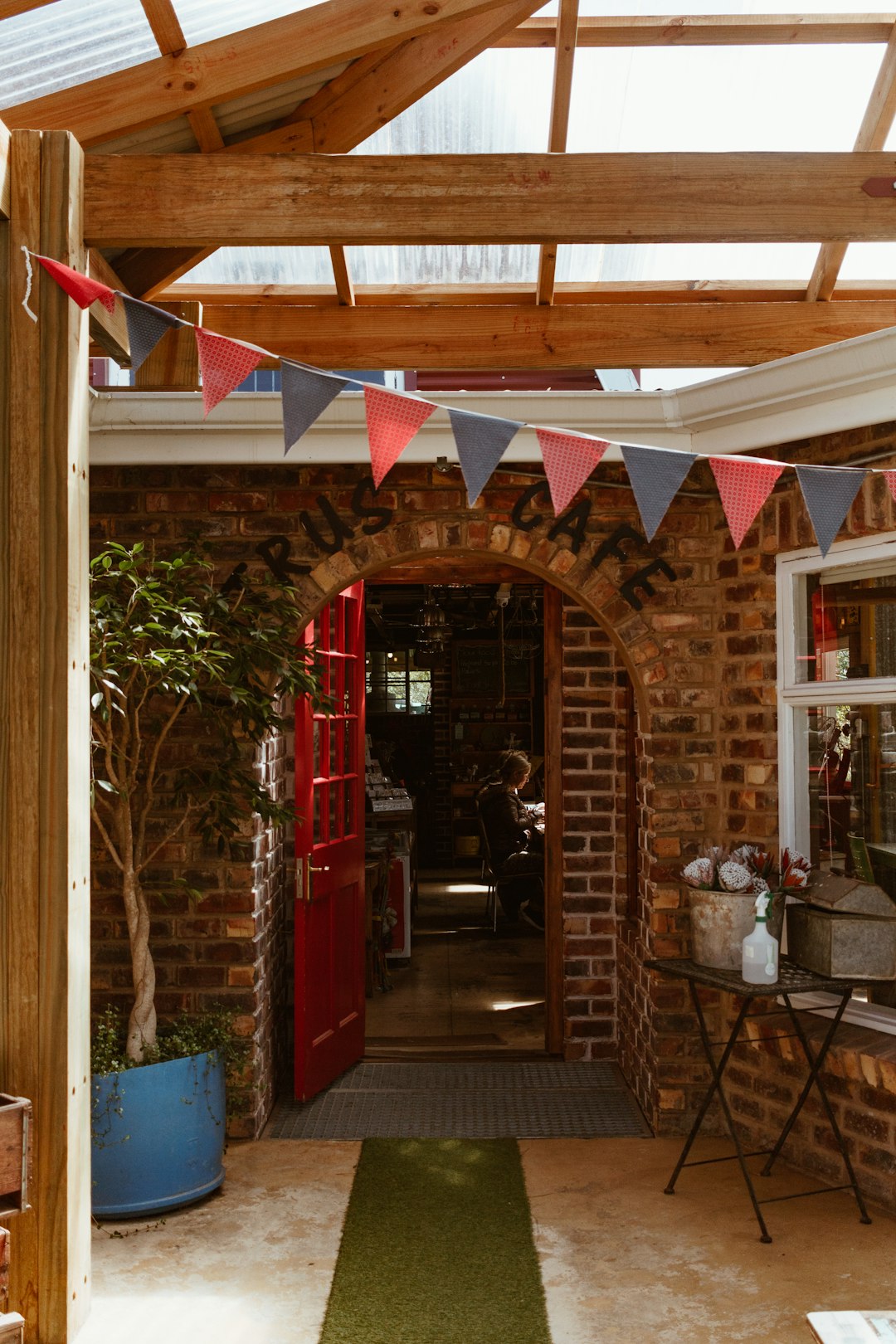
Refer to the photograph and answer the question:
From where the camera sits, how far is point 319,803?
4.83m

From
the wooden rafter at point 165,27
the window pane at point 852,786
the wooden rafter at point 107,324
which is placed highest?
the wooden rafter at point 165,27

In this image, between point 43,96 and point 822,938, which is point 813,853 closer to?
point 822,938

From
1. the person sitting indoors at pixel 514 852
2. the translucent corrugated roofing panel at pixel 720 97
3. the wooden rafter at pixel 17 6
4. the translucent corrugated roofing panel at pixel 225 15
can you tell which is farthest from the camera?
the person sitting indoors at pixel 514 852

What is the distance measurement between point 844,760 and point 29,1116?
283cm

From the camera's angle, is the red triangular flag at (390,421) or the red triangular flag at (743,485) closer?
the red triangular flag at (390,421)

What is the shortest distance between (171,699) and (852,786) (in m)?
2.40

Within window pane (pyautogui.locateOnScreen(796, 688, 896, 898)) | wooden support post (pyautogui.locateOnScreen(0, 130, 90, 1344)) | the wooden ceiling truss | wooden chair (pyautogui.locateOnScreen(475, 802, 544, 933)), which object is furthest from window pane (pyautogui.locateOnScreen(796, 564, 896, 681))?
wooden chair (pyautogui.locateOnScreen(475, 802, 544, 933))

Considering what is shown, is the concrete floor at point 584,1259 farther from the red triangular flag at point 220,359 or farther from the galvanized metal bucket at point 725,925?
the red triangular flag at point 220,359

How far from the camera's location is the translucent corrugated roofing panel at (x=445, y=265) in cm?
391

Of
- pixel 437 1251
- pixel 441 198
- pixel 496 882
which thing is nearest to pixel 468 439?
pixel 441 198

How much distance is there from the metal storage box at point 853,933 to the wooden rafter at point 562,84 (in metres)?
2.17

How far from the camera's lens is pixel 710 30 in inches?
132

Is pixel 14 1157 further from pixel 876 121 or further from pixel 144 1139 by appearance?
pixel 876 121

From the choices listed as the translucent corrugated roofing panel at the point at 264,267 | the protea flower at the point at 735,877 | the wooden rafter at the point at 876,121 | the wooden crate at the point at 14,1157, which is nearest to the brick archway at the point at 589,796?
the protea flower at the point at 735,877
